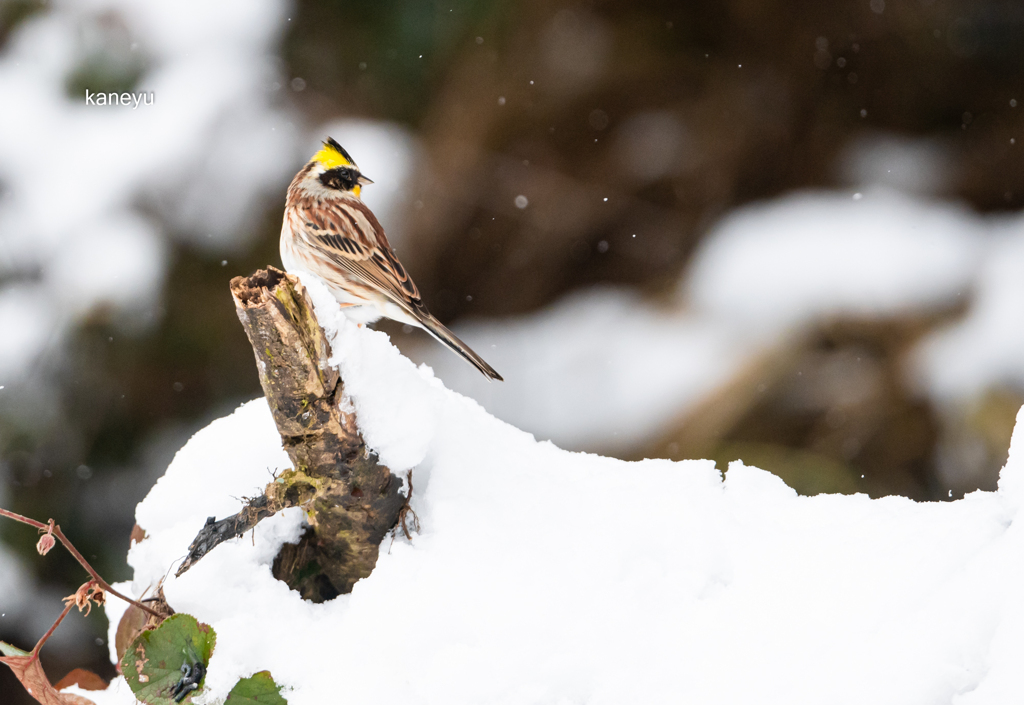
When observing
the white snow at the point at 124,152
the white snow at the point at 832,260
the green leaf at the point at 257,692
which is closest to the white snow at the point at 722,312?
the white snow at the point at 832,260

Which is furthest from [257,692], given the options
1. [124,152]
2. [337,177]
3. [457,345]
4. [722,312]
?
[124,152]

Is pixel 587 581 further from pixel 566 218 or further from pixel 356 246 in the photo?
pixel 566 218

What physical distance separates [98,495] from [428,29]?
330 centimetres

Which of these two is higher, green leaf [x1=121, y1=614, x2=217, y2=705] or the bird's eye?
the bird's eye

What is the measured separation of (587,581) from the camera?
1253 mm

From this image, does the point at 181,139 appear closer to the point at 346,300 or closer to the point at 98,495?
the point at 98,495

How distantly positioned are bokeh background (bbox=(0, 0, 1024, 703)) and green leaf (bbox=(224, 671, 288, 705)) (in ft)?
11.0

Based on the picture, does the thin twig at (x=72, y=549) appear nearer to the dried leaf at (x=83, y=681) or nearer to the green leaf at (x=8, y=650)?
the green leaf at (x=8, y=650)

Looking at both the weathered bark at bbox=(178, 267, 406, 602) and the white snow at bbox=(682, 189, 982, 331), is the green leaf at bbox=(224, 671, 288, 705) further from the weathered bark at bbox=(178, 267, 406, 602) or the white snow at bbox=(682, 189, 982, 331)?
the white snow at bbox=(682, 189, 982, 331)

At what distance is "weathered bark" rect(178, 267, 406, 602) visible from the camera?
1282 millimetres

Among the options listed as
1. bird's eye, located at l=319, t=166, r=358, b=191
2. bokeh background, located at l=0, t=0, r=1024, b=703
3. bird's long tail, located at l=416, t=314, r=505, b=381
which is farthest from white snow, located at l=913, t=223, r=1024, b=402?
bird's eye, located at l=319, t=166, r=358, b=191

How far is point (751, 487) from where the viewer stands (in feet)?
4.62

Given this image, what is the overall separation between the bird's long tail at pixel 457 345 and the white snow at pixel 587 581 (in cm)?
32

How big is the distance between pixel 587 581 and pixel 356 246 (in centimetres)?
155
